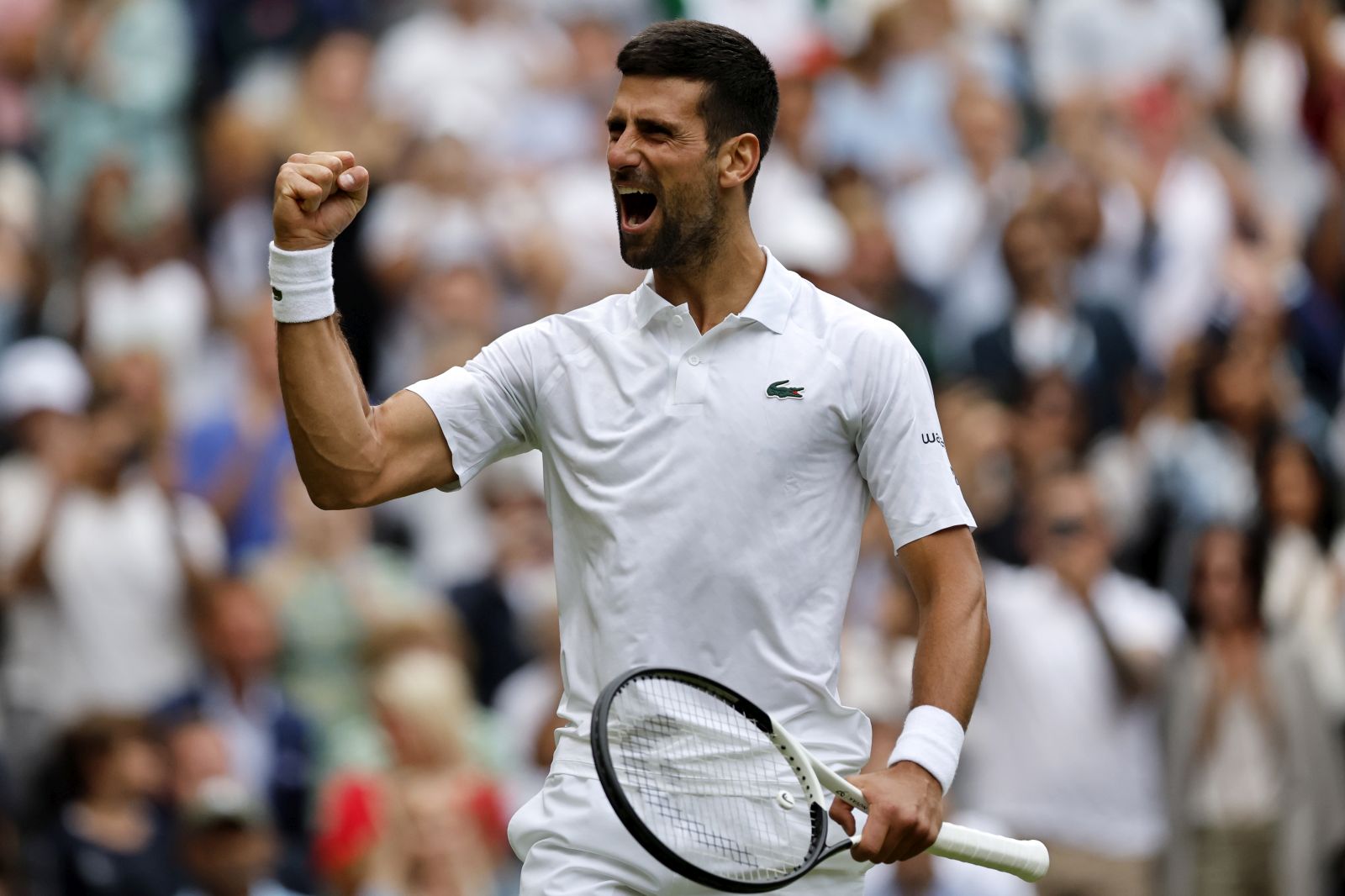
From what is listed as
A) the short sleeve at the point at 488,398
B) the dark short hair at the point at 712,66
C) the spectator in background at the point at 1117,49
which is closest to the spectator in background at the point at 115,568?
the short sleeve at the point at 488,398

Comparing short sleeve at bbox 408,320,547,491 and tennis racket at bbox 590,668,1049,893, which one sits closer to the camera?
tennis racket at bbox 590,668,1049,893

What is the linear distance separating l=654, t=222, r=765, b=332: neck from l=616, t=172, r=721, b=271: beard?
0.02 metres

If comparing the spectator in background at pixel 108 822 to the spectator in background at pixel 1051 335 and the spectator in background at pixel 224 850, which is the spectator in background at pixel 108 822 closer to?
the spectator in background at pixel 224 850

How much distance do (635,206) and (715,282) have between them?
0.68ft

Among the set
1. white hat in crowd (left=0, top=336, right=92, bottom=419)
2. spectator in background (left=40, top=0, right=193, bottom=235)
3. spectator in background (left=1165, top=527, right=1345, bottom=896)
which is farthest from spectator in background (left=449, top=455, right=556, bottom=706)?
spectator in background (left=40, top=0, right=193, bottom=235)

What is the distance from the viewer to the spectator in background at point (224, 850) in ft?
23.4

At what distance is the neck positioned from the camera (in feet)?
13.8

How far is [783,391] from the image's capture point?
407 cm

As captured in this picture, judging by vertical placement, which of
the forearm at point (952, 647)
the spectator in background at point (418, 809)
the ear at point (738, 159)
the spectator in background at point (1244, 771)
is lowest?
the spectator in background at point (1244, 771)

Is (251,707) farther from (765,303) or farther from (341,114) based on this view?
(765,303)

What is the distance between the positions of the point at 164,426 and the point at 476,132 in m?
2.48

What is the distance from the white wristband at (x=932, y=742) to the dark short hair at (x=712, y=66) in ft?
3.49

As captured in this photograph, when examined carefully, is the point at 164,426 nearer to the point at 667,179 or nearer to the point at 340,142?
the point at 340,142

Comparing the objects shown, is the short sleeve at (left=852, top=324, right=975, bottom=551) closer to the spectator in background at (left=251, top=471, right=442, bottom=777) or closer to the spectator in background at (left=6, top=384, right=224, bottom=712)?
the spectator in background at (left=251, top=471, right=442, bottom=777)
